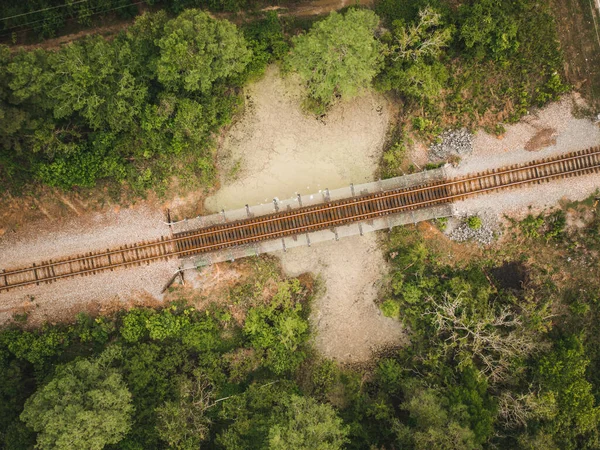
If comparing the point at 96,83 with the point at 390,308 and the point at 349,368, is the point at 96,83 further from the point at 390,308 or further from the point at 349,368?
the point at 349,368

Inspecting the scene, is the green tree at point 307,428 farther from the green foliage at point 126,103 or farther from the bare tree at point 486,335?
the green foliage at point 126,103

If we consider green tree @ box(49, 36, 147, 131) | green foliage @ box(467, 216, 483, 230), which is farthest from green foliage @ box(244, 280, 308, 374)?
green tree @ box(49, 36, 147, 131)

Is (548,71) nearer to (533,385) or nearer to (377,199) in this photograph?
(377,199)

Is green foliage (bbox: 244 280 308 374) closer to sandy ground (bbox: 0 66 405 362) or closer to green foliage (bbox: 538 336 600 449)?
sandy ground (bbox: 0 66 405 362)

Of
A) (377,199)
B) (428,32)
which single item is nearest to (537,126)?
(428,32)

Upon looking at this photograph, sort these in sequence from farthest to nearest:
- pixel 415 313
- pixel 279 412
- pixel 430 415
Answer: pixel 415 313
pixel 279 412
pixel 430 415

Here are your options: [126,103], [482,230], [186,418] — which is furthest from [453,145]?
[186,418]

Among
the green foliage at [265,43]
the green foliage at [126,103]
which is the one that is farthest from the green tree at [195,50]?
the green foliage at [265,43]
